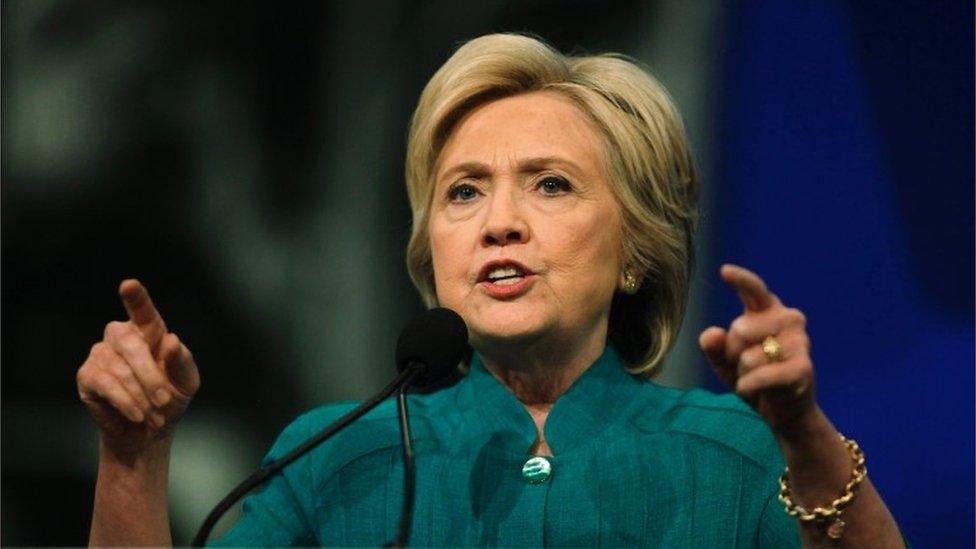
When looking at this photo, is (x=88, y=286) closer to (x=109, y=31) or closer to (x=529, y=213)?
(x=109, y=31)

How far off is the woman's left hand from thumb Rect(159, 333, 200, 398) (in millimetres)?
609

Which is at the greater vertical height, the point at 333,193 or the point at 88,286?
the point at 333,193

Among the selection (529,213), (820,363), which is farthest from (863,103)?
(529,213)

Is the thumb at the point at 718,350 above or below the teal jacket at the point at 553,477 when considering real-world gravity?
above

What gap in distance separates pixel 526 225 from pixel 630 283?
22 centimetres

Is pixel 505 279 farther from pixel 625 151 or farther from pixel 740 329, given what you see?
pixel 740 329

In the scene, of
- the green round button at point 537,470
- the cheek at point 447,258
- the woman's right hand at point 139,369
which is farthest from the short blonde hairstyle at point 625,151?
the woman's right hand at point 139,369

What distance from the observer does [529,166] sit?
199 cm

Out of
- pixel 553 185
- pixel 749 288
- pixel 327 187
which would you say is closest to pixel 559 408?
pixel 553 185

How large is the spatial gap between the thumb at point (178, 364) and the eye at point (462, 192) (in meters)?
0.54

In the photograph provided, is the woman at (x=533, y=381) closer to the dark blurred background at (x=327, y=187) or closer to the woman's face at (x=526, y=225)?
the woman's face at (x=526, y=225)

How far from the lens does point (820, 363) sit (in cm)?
247

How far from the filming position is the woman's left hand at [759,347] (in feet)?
4.59

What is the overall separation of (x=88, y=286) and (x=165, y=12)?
523 mm
